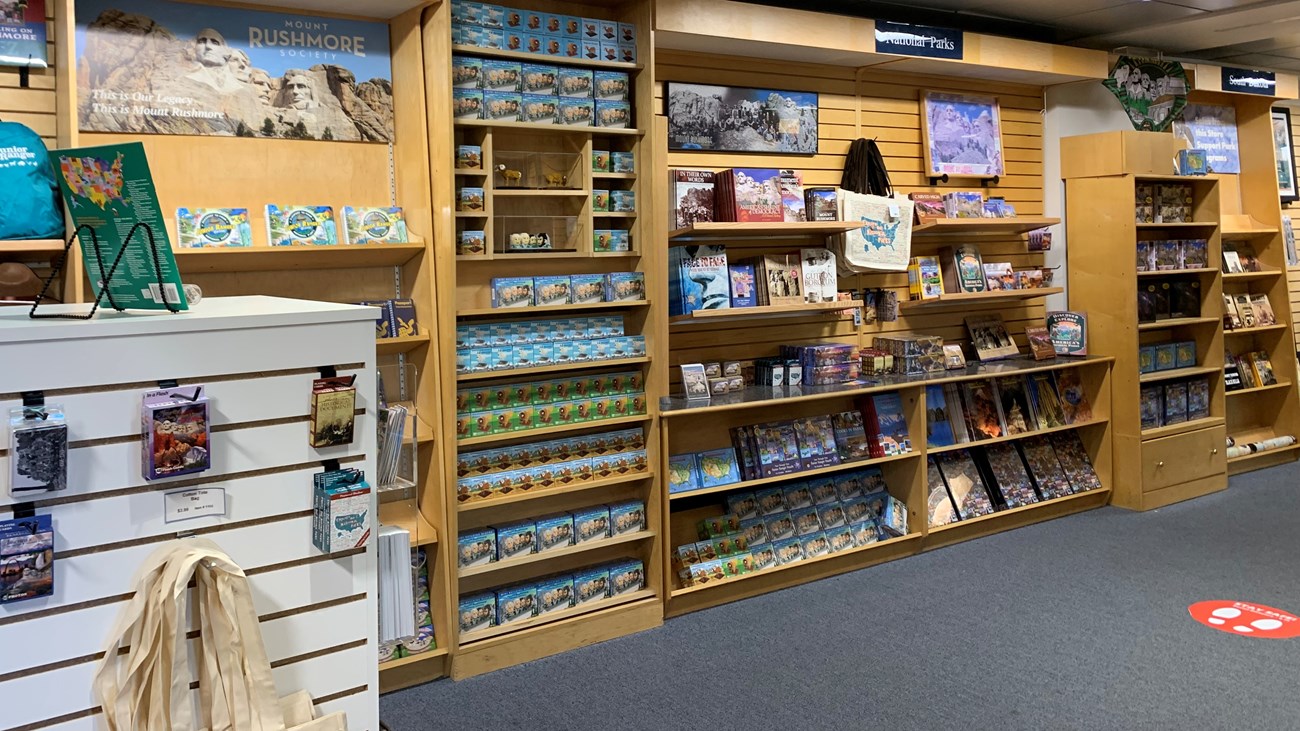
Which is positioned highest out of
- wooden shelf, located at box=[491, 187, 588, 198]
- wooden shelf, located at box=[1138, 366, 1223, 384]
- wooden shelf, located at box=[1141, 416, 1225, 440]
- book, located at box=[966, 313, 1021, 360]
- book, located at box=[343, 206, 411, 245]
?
wooden shelf, located at box=[491, 187, 588, 198]

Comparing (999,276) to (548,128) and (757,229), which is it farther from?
(548,128)

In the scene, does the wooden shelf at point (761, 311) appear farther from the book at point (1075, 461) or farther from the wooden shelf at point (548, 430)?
the book at point (1075, 461)

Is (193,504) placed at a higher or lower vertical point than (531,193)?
lower

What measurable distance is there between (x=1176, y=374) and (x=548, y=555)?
476cm

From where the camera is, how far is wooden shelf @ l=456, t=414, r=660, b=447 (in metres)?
4.02

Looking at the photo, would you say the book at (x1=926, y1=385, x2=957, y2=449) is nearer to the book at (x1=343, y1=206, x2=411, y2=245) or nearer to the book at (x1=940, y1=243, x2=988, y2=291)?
the book at (x1=940, y1=243, x2=988, y2=291)

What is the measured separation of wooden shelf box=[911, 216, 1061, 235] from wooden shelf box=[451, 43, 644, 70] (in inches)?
83.6

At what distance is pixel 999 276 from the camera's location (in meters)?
6.07

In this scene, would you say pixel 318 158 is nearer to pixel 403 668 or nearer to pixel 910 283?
pixel 403 668

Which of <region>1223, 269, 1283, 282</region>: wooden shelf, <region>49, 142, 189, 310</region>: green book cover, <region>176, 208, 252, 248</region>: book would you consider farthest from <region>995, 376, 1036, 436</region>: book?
<region>49, 142, 189, 310</region>: green book cover

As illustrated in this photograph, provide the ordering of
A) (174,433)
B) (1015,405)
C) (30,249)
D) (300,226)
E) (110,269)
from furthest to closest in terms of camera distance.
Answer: (1015,405) → (300,226) → (30,249) → (110,269) → (174,433)

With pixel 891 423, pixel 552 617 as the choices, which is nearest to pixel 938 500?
pixel 891 423

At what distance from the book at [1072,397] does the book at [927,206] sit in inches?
59.8

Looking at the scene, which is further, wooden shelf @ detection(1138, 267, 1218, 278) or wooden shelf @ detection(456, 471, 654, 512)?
wooden shelf @ detection(1138, 267, 1218, 278)
